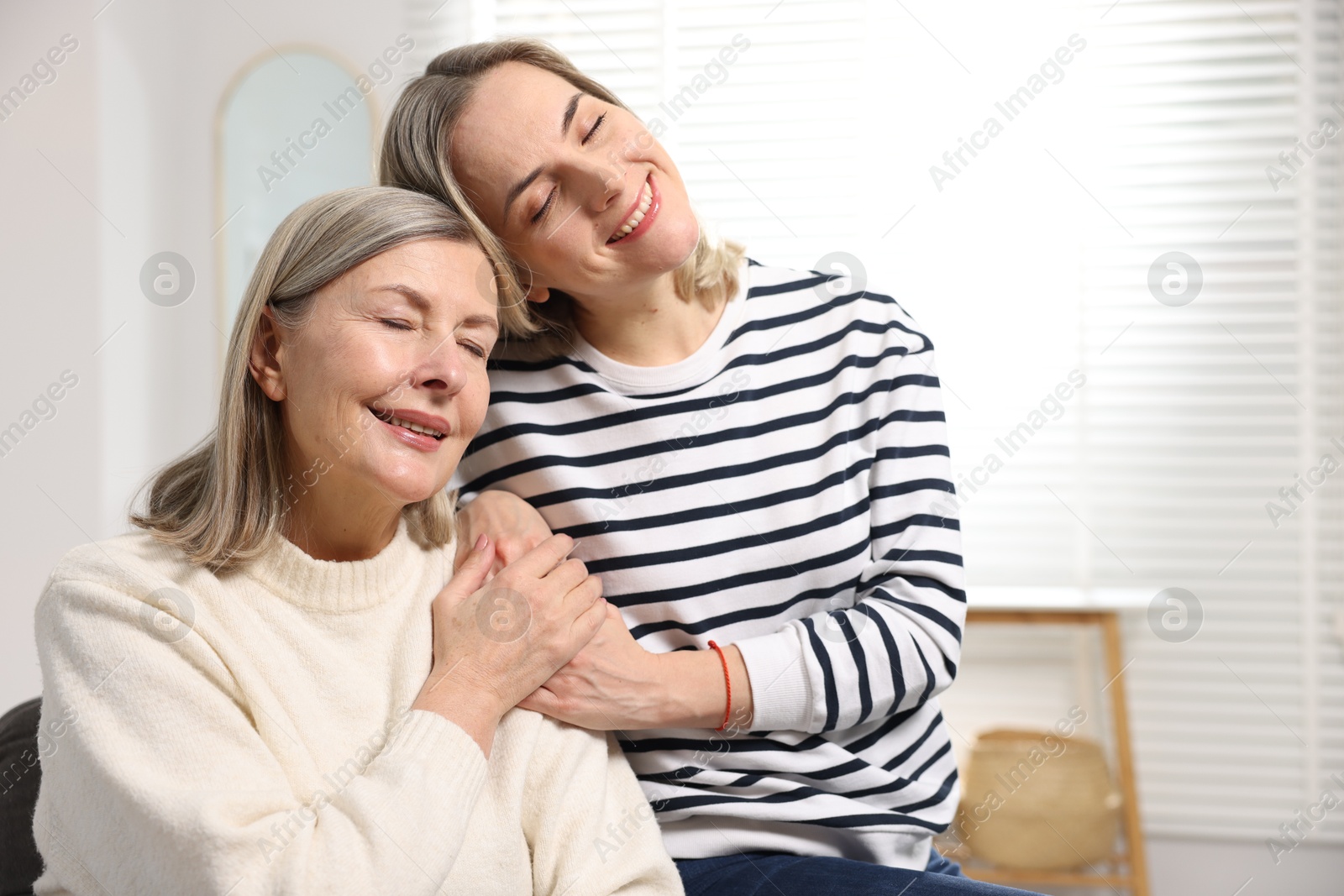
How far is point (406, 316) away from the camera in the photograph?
1106 mm

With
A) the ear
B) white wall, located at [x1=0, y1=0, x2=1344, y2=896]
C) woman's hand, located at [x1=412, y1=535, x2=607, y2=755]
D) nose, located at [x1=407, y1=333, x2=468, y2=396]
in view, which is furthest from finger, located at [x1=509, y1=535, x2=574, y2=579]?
white wall, located at [x1=0, y1=0, x2=1344, y2=896]

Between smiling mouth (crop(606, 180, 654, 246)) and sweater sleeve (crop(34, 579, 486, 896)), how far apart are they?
24.7 inches

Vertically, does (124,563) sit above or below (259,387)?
below

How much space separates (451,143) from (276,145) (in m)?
1.92

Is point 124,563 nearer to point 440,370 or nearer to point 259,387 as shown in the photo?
point 259,387

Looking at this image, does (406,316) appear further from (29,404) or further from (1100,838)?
(1100,838)

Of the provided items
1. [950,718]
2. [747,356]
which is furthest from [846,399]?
[950,718]

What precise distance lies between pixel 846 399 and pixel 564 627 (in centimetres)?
49

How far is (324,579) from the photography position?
1.12 m

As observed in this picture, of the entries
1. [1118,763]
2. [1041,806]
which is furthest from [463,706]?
[1118,763]

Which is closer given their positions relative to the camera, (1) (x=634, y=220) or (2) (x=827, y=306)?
(1) (x=634, y=220)

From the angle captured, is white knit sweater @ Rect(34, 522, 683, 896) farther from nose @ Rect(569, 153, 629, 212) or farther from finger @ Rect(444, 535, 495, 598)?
nose @ Rect(569, 153, 629, 212)

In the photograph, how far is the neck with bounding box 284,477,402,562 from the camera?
1.15m

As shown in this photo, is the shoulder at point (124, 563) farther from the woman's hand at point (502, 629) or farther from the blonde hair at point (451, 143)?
the blonde hair at point (451, 143)
